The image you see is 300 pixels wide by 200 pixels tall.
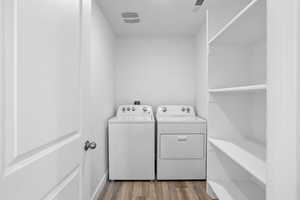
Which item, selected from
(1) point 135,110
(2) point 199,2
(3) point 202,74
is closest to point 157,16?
(2) point 199,2

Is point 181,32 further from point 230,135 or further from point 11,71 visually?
point 11,71

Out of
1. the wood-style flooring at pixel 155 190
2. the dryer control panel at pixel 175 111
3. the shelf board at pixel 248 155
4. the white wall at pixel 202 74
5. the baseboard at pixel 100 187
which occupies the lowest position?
the wood-style flooring at pixel 155 190

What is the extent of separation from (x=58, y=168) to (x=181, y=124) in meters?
2.14

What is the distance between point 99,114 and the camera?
2.57 meters

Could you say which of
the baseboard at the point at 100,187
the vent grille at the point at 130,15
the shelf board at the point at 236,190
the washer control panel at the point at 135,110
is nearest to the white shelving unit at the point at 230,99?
the shelf board at the point at 236,190

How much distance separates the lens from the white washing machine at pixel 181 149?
2.88 meters

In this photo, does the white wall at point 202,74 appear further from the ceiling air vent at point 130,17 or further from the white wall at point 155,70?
the ceiling air vent at point 130,17

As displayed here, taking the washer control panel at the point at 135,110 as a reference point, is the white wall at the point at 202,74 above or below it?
above

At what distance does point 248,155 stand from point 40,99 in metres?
1.36

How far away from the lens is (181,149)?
2.89 metres

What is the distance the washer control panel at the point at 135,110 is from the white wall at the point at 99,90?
0.48 metres

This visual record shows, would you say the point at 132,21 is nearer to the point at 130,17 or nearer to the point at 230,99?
the point at 130,17

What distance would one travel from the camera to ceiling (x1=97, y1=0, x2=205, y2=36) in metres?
2.44

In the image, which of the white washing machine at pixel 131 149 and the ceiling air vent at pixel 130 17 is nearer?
the ceiling air vent at pixel 130 17
